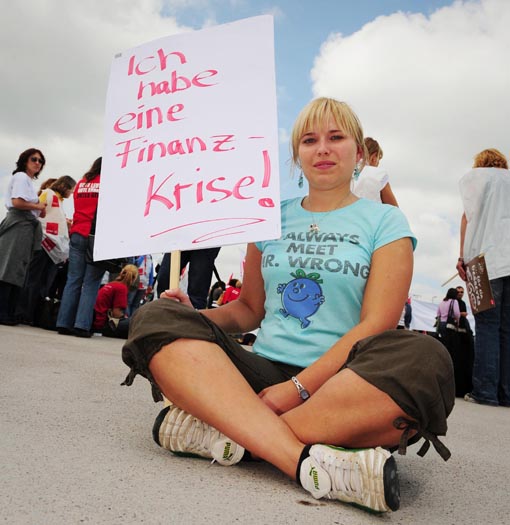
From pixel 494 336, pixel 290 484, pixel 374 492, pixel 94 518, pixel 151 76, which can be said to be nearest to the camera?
pixel 94 518

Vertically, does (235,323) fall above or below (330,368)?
above

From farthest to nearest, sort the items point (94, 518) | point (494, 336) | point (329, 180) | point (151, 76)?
1. point (494, 336)
2. point (151, 76)
3. point (329, 180)
4. point (94, 518)

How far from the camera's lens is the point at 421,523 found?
Result: 110cm

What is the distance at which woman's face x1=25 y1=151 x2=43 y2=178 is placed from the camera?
474 centimetres

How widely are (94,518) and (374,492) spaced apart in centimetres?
51

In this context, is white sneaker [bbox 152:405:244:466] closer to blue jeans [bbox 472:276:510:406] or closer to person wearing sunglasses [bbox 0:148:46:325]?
blue jeans [bbox 472:276:510:406]

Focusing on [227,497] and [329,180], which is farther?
[329,180]

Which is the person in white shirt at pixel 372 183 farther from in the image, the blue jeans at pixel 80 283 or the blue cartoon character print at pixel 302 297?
the blue jeans at pixel 80 283

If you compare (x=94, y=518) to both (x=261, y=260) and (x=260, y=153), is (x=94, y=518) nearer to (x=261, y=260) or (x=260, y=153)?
(x=261, y=260)

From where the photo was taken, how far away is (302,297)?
4.82 ft

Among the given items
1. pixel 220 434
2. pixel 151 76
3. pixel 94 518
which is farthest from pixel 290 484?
pixel 151 76

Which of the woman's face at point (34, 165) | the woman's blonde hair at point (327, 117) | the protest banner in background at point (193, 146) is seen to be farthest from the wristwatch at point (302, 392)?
the woman's face at point (34, 165)

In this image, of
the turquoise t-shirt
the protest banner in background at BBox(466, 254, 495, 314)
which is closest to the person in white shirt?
the protest banner in background at BBox(466, 254, 495, 314)

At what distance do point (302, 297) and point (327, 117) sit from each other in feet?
1.72
